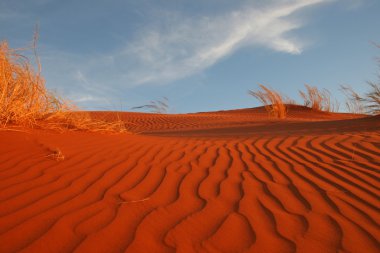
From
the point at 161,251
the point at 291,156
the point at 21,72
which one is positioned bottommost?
the point at 161,251

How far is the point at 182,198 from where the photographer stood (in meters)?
2.90

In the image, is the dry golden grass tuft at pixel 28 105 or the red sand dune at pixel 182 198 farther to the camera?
the dry golden grass tuft at pixel 28 105

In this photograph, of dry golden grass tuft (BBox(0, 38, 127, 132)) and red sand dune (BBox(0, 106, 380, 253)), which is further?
dry golden grass tuft (BBox(0, 38, 127, 132))

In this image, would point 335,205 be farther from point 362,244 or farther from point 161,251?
point 161,251

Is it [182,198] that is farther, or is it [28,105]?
[28,105]

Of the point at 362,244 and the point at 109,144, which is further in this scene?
the point at 109,144

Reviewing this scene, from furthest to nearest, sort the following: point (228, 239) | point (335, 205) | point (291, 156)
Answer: point (291, 156) → point (335, 205) → point (228, 239)

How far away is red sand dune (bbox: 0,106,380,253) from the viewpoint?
2.18 meters

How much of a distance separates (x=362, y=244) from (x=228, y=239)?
0.78 meters

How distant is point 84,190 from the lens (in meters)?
3.01

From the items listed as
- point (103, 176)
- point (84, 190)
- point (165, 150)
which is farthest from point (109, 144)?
point (84, 190)

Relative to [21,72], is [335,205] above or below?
below

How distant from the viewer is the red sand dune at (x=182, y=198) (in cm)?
218

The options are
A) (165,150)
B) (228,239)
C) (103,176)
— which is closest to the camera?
(228,239)
